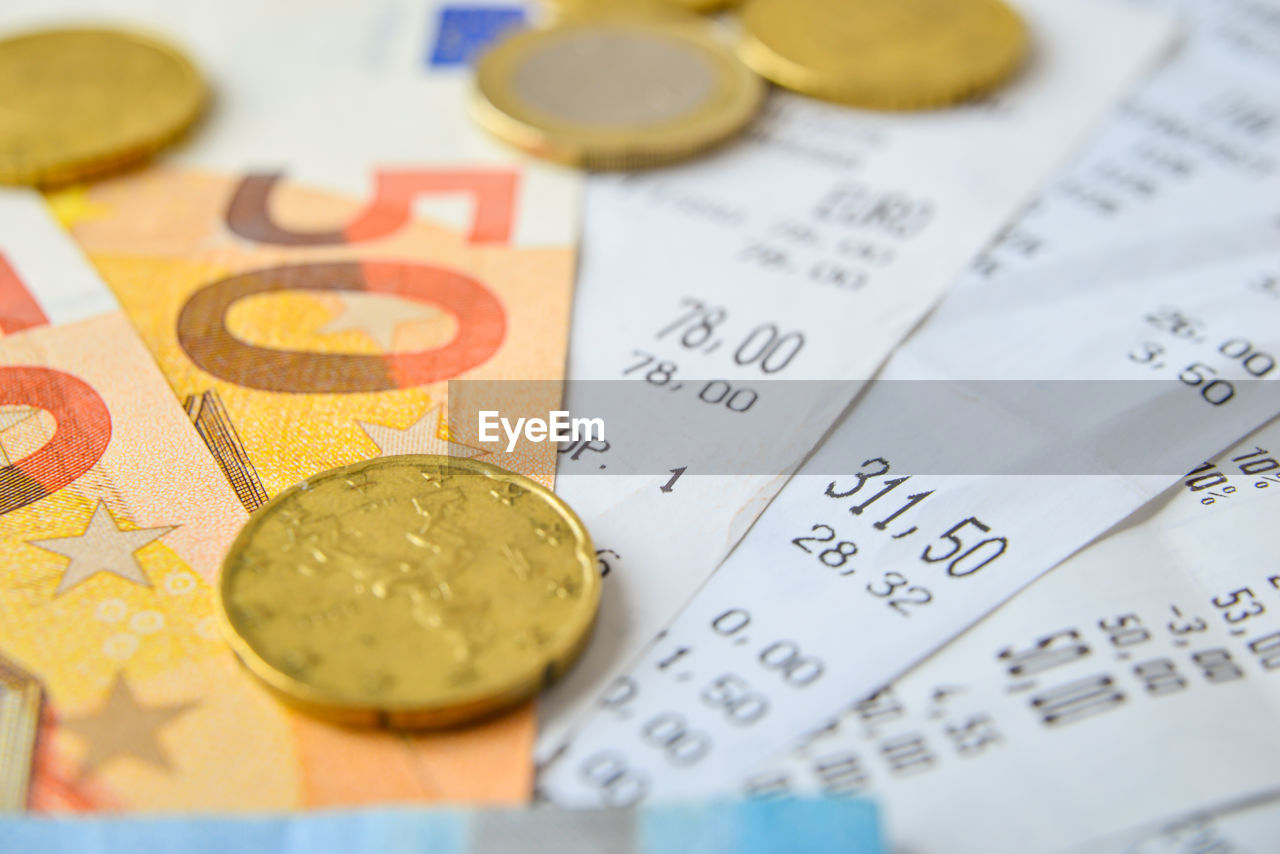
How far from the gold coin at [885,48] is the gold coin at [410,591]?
2.13 feet

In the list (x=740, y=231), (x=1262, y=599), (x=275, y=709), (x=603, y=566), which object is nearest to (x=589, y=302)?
(x=740, y=231)

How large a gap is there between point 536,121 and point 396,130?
0.49ft

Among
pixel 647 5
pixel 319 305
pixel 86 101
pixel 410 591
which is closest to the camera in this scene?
pixel 410 591

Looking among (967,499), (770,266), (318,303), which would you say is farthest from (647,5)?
(967,499)

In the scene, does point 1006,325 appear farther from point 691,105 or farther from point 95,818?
point 95,818

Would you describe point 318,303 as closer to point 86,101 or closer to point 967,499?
point 86,101

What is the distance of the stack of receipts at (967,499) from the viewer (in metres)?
0.63

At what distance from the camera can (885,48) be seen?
3.96 feet

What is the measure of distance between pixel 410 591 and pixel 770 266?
467 millimetres

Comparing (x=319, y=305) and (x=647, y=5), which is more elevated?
(x=647, y=5)

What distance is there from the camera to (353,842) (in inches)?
22.8

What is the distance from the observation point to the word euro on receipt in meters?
0.76

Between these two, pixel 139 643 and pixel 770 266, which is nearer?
pixel 139 643

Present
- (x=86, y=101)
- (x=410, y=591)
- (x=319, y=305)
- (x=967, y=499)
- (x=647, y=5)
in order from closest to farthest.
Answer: (x=410, y=591) → (x=967, y=499) → (x=319, y=305) → (x=86, y=101) → (x=647, y=5)
